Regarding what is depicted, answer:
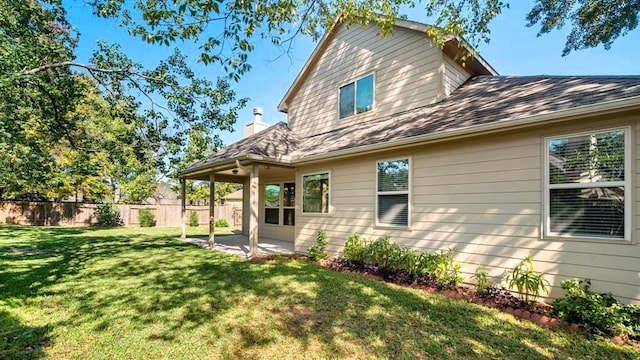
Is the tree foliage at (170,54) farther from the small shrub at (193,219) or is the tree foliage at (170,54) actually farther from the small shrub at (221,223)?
the small shrub at (221,223)

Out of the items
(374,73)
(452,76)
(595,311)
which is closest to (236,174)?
(374,73)

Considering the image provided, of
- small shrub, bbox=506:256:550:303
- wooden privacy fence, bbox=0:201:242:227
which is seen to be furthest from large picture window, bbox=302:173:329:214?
wooden privacy fence, bbox=0:201:242:227

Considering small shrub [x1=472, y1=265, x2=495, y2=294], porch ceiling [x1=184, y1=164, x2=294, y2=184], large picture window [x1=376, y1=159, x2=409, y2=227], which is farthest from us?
porch ceiling [x1=184, y1=164, x2=294, y2=184]

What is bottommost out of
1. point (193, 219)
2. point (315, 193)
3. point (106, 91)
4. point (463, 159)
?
point (193, 219)

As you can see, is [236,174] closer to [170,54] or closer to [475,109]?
[170,54]

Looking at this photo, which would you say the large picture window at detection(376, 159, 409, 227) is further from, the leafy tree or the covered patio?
the leafy tree

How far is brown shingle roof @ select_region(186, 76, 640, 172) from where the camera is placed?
4.66m

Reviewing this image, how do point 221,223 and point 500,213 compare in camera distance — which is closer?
point 500,213

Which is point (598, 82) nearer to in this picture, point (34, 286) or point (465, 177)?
point (465, 177)

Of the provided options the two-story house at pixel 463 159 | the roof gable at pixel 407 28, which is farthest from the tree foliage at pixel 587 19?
the two-story house at pixel 463 159

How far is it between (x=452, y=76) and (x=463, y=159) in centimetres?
327

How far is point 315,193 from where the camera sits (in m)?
8.80

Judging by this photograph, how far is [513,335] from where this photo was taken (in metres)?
3.58

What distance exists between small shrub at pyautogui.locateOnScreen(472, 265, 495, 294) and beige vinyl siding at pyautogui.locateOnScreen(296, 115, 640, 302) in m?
0.11
